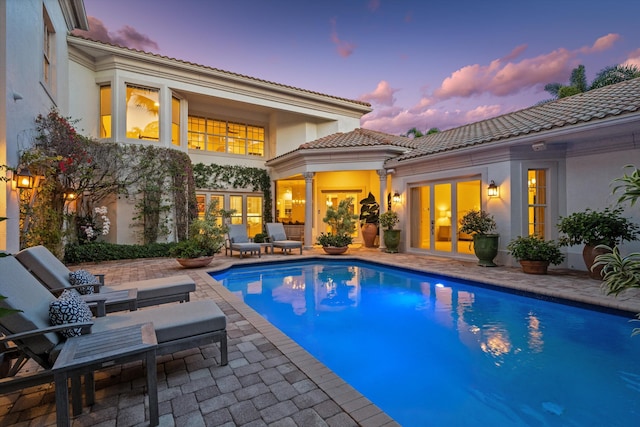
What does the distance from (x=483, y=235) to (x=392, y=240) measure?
3450 mm

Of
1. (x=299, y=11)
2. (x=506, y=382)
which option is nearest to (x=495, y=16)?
(x=299, y=11)

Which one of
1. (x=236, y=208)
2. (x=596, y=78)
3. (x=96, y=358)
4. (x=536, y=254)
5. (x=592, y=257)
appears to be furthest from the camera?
(x=596, y=78)

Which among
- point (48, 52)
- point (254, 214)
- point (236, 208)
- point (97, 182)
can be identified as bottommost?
point (254, 214)

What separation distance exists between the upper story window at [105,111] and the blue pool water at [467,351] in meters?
8.15

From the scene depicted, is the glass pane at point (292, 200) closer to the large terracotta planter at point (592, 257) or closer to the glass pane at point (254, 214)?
the glass pane at point (254, 214)

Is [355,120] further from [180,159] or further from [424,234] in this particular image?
[180,159]

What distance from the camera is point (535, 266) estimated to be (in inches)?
289

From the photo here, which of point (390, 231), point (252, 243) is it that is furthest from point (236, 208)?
point (390, 231)

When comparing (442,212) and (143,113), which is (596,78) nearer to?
(442,212)

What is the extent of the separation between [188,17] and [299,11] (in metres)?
4.78

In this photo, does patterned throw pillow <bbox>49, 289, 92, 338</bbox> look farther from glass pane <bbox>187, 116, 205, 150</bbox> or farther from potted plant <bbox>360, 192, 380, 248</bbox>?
glass pane <bbox>187, 116, 205, 150</bbox>

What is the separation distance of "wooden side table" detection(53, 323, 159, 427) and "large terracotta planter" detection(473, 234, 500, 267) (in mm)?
8327

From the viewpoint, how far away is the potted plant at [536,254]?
Answer: 728 centimetres

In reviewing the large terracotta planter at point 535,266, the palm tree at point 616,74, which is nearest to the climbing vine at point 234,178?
the large terracotta planter at point 535,266
